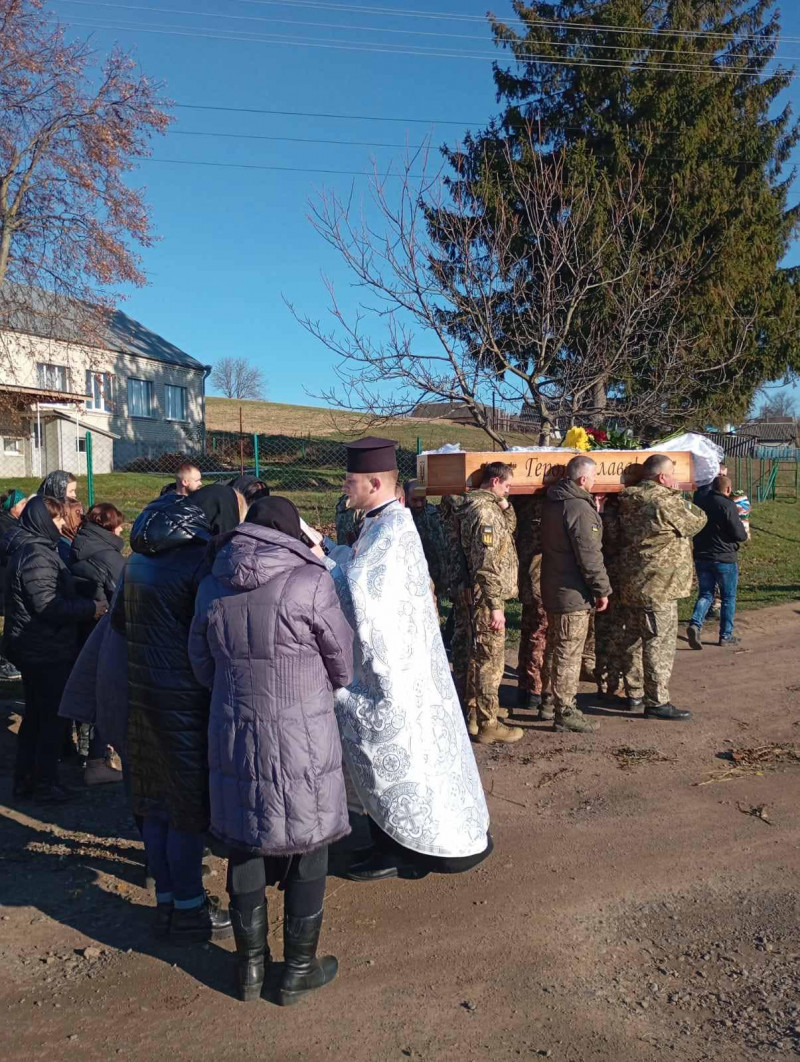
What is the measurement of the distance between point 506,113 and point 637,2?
12.1 ft

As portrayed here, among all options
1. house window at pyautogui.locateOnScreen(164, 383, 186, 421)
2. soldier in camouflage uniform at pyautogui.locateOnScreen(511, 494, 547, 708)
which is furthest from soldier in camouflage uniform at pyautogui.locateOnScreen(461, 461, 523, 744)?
house window at pyautogui.locateOnScreen(164, 383, 186, 421)

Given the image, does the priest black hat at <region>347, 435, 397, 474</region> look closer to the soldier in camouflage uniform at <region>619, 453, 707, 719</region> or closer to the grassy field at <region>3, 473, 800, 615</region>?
the soldier in camouflage uniform at <region>619, 453, 707, 719</region>

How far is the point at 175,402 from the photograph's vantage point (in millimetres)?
37500

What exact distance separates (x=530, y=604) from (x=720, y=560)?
300 centimetres

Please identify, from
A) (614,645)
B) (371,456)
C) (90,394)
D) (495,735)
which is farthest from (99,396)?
(371,456)

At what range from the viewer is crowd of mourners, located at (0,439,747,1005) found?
321 centimetres

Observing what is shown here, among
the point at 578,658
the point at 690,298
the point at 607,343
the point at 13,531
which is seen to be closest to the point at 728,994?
the point at 578,658

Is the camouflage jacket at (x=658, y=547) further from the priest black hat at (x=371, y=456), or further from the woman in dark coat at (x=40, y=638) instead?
the woman in dark coat at (x=40, y=638)

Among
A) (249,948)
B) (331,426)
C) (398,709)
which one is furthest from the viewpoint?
(331,426)

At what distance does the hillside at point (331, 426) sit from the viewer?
16527 millimetres

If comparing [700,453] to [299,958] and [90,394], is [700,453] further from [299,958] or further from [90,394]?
[90,394]

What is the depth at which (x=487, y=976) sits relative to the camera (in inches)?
137

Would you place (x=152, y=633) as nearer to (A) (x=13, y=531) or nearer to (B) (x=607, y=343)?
(A) (x=13, y=531)

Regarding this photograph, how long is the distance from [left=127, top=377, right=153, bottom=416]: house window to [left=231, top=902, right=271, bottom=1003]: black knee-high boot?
110 feet
